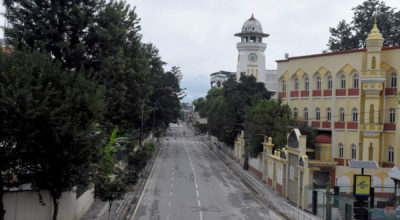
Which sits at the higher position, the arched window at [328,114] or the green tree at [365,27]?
the green tree at [365,27]

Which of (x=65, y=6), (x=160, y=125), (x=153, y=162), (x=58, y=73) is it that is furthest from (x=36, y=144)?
(x=160, y=125)

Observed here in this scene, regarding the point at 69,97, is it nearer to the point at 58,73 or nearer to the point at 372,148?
the point at 58,73

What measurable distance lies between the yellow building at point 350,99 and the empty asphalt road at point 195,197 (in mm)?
11955

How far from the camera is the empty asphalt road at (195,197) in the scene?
92.0 ft

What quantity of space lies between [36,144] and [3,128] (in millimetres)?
1580

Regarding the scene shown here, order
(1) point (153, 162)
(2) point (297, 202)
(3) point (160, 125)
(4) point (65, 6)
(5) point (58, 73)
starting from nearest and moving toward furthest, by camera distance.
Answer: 1. (5) point (58, 73)
2. (4) point (65, 6)
3. (2) point (297, 202)
4. (1) point (153, 162)
5. (3) point (160, 125)

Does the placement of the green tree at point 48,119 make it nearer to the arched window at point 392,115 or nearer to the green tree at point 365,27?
the arched window at point 392,115

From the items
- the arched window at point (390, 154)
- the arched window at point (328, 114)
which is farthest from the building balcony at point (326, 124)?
the arched window at point (390, 154)

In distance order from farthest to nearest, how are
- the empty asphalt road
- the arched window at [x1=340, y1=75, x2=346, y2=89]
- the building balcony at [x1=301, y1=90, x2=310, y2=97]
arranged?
the building balcony at [x1=301, y1=90, x2=310, y2=97] < the arched window at [x1=340, y1=75, x2=346, y2=89] < the empty asphalt road

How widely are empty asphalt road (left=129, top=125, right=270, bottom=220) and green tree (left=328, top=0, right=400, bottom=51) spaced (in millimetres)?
33324

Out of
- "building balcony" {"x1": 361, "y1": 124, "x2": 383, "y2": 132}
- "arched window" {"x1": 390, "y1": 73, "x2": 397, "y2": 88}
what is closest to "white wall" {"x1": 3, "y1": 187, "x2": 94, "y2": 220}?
"building balcony" {"x1": 361, "y1": 124, "x2": 383, "y2": 132}

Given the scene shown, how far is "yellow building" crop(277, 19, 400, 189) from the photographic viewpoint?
41.6 meters

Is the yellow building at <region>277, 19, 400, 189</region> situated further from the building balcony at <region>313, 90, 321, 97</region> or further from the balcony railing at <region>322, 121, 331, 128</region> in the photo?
the balcony railing at <region>322, 121, 331, 128</region>

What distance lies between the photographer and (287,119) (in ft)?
150
